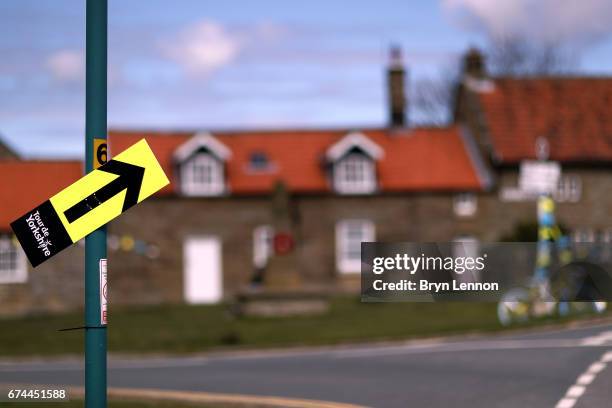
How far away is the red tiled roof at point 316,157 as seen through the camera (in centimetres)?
4391

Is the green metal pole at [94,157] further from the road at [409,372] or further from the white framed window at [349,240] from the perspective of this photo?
the white framed window at [349,240]

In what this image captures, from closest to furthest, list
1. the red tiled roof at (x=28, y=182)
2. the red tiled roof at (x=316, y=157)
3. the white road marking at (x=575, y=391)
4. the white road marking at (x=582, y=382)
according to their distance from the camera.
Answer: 1. the white road marking at (x=582, y=382)
2. the white road marking at (x=575, y=391)
3. the red tiled roof at (x=28, y=182)
4. the red tiled roof at (x=316, y=157)

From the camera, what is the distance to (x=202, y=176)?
43438 millimetres

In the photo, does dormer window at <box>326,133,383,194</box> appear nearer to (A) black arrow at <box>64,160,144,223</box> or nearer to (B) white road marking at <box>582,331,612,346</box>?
(B) white road marking at <box>582,331,612,346</box>

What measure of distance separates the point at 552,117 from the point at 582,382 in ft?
111

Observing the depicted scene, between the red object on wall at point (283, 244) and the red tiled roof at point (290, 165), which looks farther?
the red tiled roof at point (290, 165)

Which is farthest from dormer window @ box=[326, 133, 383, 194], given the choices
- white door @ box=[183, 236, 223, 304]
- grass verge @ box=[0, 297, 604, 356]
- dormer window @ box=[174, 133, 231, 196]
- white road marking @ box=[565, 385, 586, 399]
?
white road marking @ box=[565, 385, 586, 399]

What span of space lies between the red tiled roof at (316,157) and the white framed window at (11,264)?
5.52 m

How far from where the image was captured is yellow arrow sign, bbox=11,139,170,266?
591 centimetres

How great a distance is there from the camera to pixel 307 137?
46.6 m

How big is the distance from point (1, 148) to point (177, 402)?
3401 cm

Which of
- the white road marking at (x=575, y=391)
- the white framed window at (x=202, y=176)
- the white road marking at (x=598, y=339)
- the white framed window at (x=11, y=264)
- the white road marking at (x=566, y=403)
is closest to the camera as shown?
the white road marking at (x=566, y=403)

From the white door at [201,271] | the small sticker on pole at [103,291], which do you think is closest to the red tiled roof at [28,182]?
the white door at [201,271]

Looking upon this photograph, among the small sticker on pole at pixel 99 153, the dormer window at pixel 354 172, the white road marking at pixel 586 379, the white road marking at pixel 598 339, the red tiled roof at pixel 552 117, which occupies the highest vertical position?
the red tiled roof at pixel 552 117
